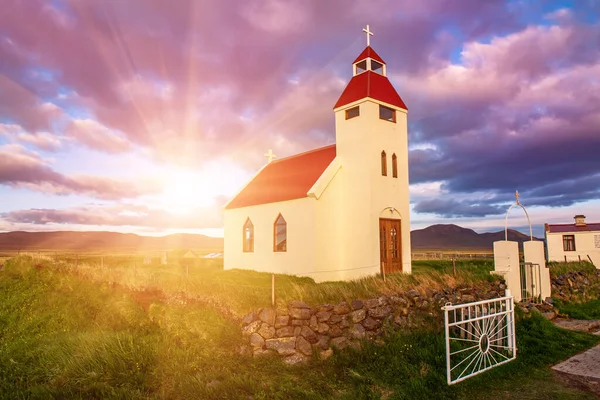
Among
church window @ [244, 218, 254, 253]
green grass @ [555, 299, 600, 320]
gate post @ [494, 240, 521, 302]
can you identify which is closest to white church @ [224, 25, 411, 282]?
church window @ [244, 218, 254, 253]

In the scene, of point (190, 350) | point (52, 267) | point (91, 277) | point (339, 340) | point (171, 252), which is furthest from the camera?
point (171, 252)

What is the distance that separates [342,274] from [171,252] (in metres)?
29.9

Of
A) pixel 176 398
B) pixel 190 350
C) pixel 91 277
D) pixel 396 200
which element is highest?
pixel 396 200

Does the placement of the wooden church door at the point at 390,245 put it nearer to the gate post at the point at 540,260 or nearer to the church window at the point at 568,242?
the gate post at the point at 540,260

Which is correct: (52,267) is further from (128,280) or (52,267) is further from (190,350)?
(190,350)

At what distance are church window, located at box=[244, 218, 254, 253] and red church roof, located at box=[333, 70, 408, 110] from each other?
28.1 feet

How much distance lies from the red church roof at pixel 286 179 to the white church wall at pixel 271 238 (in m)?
0.49

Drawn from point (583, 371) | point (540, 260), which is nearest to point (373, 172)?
point (540, 260)

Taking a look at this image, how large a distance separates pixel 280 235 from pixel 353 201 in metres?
4.33

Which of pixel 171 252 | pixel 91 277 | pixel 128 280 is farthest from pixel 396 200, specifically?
pixel 171 252

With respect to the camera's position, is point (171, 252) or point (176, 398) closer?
point (176, 398)

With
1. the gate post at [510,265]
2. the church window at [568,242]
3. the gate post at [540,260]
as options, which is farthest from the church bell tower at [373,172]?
the church window at [568,242]

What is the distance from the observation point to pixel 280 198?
70.9 feet

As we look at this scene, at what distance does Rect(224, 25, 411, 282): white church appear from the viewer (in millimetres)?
19328
